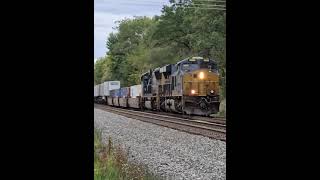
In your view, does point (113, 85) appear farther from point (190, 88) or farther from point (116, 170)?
point (116, 170)

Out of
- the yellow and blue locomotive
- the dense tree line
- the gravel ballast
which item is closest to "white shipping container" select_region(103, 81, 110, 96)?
the yellow and blue locomotive

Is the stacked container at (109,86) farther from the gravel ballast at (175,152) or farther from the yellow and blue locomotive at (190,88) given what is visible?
the gravel ballast at (175,152)

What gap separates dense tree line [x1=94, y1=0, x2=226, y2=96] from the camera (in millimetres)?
10125

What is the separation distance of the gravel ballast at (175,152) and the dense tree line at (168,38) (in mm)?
1959

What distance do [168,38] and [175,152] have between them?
5201 millimetres

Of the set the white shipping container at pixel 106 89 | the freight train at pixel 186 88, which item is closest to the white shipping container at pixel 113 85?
the white shipping container at pixel 106 89

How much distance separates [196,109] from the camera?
12.4 meters

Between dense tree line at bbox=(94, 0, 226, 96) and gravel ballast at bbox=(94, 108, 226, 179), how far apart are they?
196cm

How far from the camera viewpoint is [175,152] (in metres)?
6.19

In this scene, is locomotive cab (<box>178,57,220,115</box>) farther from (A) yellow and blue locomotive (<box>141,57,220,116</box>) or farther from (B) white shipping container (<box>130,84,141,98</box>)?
(B) white shipping container (<box>130,84,141,98</box>)

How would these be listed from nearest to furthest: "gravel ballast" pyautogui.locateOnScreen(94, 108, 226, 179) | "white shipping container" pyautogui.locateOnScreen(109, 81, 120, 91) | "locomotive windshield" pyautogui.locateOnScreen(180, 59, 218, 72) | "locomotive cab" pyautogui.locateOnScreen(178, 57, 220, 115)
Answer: "gravel ballast" pyautogui.locateOnScreen(94, 108, 226, 179) → "locomotive cab" pyautogui.locateOnScreen(178, 57, 220, 115) → "locomotive windshield" pyautogui.locateOnScreen(180, 59, 218, 72) → "white shipping container" pyautogui.locateOnScreen(109, 81, 120, 91)
